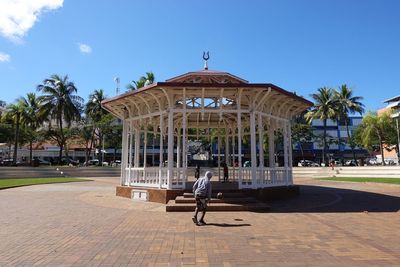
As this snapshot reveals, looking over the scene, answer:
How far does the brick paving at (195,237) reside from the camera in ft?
21.1

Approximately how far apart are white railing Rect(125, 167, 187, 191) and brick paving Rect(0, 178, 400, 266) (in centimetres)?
172

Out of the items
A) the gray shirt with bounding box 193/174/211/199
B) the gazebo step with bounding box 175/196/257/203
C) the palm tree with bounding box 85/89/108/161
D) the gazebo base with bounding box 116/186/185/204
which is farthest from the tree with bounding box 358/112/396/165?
the gray shirt with bounding box 193/174/211/199

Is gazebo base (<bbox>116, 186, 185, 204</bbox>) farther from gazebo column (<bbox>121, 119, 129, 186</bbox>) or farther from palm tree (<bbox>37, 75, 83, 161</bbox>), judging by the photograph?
palm tree (<bbox>37, 75, 83, 161</bbox>)

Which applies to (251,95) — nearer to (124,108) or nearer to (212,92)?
(212,92)

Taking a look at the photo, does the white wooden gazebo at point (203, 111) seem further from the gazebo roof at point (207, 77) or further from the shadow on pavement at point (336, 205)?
the shadow on pavement at point (336, 205)

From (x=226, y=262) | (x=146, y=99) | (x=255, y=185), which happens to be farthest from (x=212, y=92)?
(x=226, y=262)

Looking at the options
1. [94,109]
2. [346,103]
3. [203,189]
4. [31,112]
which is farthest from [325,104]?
[203,189]

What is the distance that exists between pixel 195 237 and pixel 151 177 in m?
8.48

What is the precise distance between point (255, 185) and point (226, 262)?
8483mm

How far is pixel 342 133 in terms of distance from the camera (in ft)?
A: 291

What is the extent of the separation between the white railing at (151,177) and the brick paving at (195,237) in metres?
1.72

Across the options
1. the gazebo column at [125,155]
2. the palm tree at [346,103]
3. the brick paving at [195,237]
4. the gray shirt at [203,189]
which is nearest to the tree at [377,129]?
the palm tree at [346,103]

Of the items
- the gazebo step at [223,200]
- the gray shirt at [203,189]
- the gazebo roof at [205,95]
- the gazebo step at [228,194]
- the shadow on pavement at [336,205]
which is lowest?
the shadow on pavement at [336,205]

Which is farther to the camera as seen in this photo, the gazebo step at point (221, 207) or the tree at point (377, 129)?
the tree at point (377, 129)
